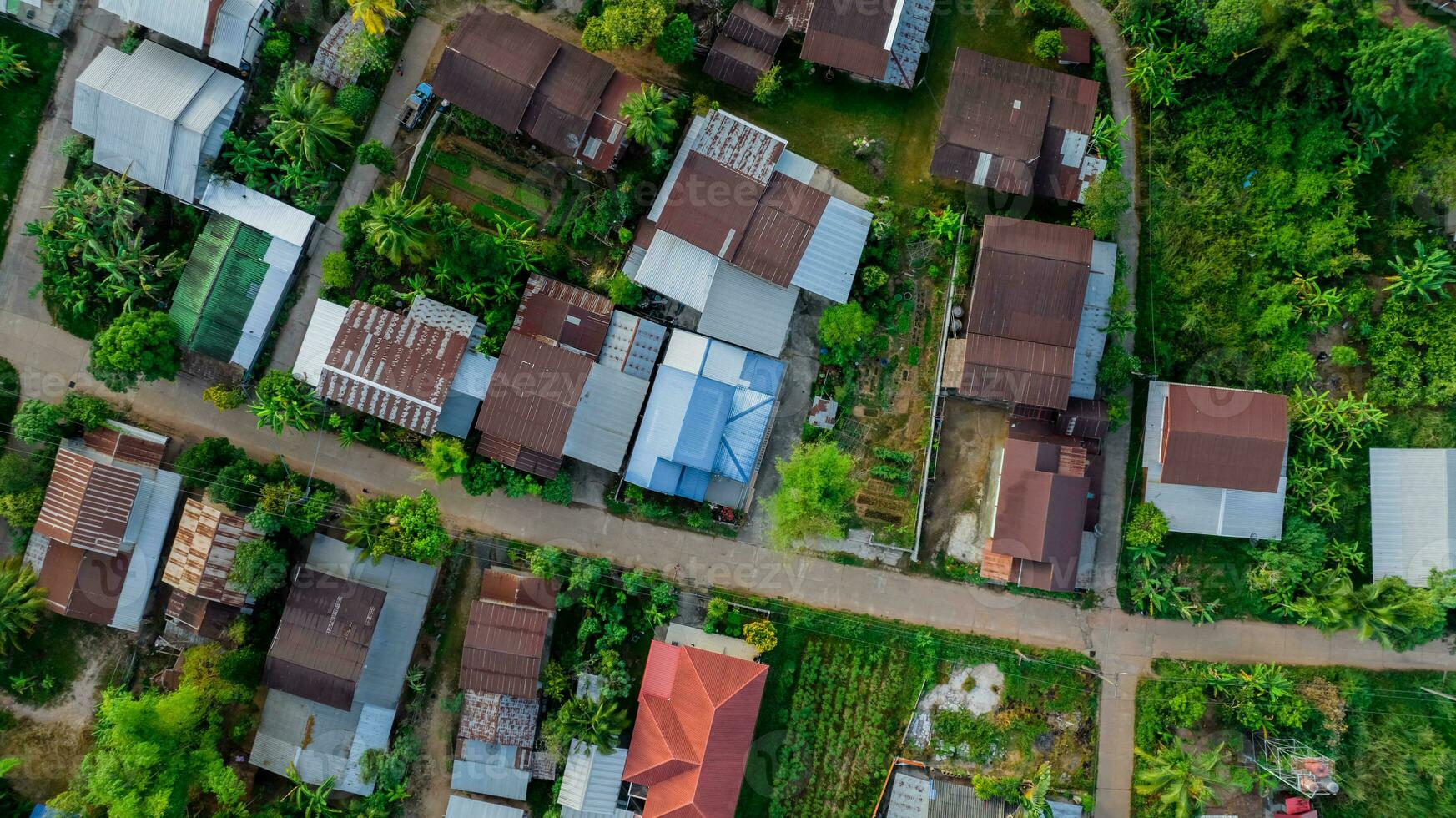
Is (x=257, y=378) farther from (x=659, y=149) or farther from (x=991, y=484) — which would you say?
(x=991, y=484)

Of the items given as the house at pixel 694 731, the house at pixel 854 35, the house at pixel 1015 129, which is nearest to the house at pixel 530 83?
the house at pixel 854 35

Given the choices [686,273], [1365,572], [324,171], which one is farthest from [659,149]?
[1365,572]

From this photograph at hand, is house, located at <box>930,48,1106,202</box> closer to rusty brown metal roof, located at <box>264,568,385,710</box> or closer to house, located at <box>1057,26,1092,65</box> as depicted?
house, located at <box>1057,26,1092,65</box>

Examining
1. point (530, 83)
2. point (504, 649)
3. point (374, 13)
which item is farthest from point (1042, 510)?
point (374, 13)

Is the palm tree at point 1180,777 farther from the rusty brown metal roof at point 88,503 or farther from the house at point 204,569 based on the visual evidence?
the rusty brown metal roof at point 88,503

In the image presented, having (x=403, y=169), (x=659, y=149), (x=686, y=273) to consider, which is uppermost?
(x=659, y=149)

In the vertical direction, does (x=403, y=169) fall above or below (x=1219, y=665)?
above

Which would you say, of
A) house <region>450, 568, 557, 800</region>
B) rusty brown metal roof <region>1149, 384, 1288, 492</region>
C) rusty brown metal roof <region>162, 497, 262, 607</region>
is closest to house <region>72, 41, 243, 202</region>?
rusty brown metal roof <region>162, 497, 262, 607</region>
